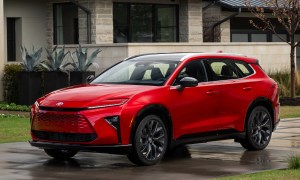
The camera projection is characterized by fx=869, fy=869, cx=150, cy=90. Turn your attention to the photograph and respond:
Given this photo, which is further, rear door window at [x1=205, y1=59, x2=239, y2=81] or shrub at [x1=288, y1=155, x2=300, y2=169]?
rear door window at [x1=205, y1=59, x2=239, y2=81]

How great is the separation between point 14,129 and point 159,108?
240 inches

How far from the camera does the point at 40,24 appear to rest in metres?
31.0

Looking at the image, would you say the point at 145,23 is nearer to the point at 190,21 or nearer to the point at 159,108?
the point at 190,21

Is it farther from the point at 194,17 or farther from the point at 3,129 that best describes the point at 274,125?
the point at 194,17

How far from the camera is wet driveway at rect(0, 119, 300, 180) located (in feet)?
37.7

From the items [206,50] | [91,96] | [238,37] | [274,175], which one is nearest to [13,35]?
[206,50]

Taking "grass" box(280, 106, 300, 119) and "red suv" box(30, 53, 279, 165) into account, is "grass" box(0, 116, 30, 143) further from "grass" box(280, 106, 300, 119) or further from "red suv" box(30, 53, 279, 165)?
"grass" box(280, 106, 300, 119)

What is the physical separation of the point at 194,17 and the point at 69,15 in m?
4.83

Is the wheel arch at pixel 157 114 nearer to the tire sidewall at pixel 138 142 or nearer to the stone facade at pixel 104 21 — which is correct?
the tire sidewall at pixel 138 142

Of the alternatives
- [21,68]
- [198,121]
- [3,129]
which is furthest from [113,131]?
[21,68]

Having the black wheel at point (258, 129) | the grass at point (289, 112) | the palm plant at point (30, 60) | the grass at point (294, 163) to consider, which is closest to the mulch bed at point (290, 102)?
the grass at point (289, 112)

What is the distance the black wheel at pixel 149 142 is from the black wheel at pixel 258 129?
202 cm

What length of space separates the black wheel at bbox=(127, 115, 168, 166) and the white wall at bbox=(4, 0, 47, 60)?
1797cm

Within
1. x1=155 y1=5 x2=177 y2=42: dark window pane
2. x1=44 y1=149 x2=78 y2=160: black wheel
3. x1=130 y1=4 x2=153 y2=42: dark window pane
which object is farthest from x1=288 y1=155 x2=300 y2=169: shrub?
x1=155 y1=5 x2=177 y2=42: dark window pane
